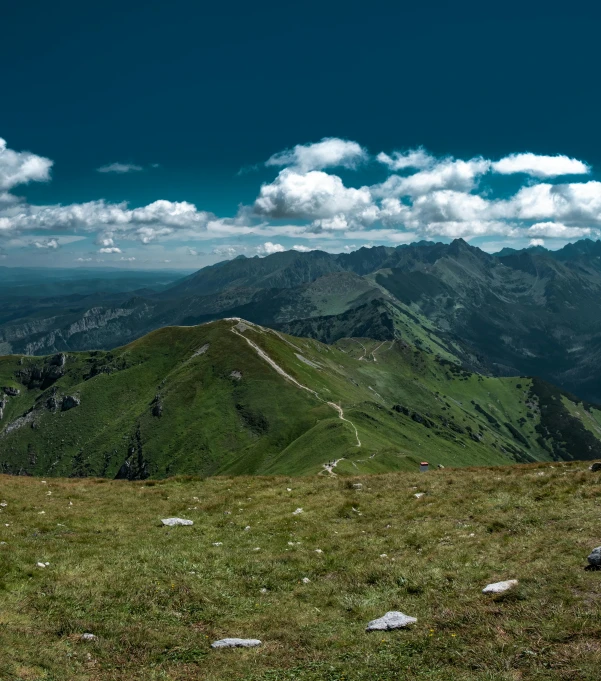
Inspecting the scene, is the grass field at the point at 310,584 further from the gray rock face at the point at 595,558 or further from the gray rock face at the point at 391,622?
the gray rock face at the point at 595,558

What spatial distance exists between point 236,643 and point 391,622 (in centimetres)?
480

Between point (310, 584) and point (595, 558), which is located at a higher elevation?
point (595, 558)

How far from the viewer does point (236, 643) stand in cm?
1336


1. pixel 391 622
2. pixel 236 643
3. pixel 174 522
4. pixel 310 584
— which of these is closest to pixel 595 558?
pixel 391 622

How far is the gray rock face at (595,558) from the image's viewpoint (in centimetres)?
1538

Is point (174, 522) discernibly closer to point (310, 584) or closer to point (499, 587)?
point (310, 584)

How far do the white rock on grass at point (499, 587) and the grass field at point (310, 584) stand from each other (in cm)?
41

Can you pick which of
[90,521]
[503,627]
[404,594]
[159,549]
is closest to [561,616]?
[503,627]

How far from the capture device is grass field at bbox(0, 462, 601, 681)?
39.0 feet

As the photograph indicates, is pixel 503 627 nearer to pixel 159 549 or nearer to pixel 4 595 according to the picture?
pixel 159 549

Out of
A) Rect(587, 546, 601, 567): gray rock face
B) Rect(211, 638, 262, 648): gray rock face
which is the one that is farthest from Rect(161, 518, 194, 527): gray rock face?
Rect(587, 546, 601, 567): gray rock face

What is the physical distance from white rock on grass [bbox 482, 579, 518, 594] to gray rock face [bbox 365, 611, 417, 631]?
2935 millimetres

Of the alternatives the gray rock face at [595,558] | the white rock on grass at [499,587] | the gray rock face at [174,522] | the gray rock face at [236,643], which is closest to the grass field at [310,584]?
the gray rock face at [236,643]

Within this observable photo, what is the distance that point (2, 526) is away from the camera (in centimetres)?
2250
